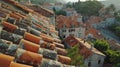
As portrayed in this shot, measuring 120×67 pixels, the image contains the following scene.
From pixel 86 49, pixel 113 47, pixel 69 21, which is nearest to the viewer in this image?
pixel 86 49

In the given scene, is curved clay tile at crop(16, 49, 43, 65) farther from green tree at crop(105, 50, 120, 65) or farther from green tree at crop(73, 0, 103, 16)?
green tree at crop(73, 0, 103, 16)

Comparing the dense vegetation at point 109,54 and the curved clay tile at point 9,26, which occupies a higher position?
the curved clay tile at point 9,26

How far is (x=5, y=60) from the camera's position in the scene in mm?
3725

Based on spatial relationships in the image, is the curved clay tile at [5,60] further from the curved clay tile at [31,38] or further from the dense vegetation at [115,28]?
the dense vegetation at [115,28]

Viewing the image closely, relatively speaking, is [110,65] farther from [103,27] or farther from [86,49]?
[103,27]

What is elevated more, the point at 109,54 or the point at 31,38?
the point at 31,38

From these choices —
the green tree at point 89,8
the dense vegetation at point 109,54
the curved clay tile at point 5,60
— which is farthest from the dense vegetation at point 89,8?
the curved clay tile at point 5,60

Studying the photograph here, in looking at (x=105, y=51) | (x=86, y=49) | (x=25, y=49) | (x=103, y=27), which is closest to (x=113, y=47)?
(x=105, y=51)

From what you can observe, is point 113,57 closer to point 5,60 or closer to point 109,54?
point 109,54

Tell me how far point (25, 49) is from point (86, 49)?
29400 mm

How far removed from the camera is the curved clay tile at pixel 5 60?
365cm

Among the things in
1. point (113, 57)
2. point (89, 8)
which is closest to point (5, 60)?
point (113, 57)

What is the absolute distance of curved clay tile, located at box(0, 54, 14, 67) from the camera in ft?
12.0

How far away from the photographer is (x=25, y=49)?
4539 millimetres
